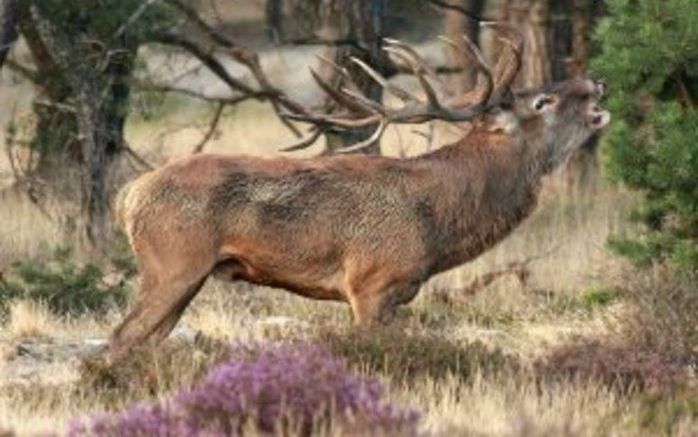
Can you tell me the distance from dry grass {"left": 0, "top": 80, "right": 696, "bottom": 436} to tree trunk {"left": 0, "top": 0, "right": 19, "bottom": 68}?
248 centimetres

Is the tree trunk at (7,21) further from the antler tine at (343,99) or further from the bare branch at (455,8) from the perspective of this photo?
the bare branch at (455,8)

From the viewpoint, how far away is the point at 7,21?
18453mm

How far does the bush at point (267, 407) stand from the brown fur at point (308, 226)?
2.85m

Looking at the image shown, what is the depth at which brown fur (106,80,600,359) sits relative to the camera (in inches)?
544

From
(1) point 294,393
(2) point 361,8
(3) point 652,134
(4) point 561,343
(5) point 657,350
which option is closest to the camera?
(1) point 294,393

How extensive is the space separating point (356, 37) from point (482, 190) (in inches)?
305

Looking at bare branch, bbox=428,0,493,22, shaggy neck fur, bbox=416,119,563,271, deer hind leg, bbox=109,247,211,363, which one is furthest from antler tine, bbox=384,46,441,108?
bare branch, bbox=428,0,493,22

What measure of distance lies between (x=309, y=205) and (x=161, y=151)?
1000cm

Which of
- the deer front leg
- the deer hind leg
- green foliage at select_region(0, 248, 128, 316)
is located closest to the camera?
the deer hind leg

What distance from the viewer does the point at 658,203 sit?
17266 mm

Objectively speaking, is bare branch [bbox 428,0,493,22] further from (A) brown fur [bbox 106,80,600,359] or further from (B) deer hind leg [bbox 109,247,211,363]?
(B) deer hind leg [bbox 109,247,211,363]

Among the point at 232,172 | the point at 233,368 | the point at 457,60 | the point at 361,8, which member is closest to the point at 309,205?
the point at 232,172

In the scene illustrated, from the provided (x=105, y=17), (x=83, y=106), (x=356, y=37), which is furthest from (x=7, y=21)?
(x=356, y=37)

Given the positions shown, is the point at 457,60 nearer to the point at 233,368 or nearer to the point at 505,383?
the point at 505,383
